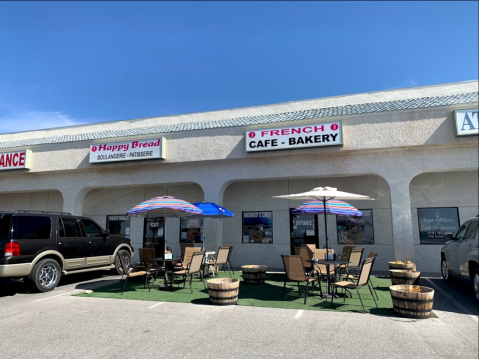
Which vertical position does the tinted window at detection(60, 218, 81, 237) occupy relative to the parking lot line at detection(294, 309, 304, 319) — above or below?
above

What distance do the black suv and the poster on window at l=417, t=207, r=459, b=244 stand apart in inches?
378

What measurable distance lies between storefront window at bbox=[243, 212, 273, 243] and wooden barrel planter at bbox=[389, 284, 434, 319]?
788 cm

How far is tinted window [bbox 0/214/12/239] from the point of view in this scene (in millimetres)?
7168

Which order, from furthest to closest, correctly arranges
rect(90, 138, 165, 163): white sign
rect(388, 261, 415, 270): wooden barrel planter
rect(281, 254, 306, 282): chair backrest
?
rect(90, 138, 165, 163): white sign
rect(388, 261, 415, 270): wooden barrel planter
rect(281, 254, 306, 282): chair backrest

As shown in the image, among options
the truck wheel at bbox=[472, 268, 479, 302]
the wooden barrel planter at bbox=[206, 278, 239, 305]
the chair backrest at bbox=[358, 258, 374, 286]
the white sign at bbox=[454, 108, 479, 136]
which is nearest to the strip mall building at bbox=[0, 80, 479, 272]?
the chair backrest at bbox=[358, 258, 374, 286]

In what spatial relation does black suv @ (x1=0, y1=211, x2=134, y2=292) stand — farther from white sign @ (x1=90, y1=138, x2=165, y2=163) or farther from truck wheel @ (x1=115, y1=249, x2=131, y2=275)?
white sign @ (x1=90, y1=138, x2=165, y2=163)

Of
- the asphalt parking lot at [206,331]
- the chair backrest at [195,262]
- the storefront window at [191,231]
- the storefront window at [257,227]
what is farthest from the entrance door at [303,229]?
the asphalt parking lot at [206,331]

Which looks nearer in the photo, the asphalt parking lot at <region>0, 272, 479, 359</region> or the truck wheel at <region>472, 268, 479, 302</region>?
the truck wheel at <region>472, 268, 479, 302</region>

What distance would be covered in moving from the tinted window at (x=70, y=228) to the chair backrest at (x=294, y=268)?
221 inches

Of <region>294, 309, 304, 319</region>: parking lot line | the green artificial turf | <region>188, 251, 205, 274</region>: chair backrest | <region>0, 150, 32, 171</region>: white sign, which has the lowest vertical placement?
the green artificial turf

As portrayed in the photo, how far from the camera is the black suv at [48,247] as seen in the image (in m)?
7.21

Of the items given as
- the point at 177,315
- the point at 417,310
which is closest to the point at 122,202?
the point at 177,315

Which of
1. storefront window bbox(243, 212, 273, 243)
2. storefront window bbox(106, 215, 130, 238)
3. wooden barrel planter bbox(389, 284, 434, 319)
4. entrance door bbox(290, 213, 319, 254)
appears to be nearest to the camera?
wooden barrel planter bbox(389, 284, 434, 319)

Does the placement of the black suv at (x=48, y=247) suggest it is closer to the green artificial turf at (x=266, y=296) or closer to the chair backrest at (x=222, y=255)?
the green artificial turf at (x=266, y=296)
